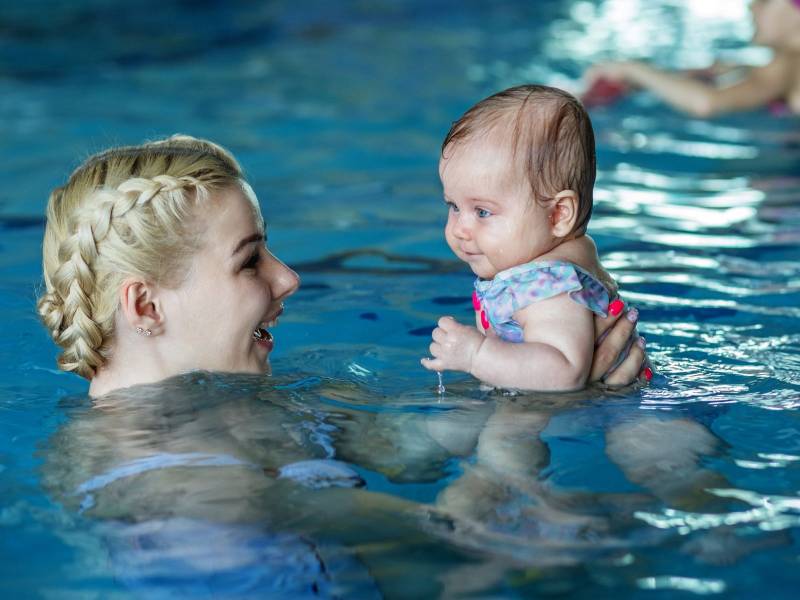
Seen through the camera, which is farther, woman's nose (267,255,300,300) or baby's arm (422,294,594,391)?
woman's nose (267,255,300,300)

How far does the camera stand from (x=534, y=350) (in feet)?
9.62

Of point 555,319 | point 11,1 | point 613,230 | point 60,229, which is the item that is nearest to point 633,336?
point 555,319

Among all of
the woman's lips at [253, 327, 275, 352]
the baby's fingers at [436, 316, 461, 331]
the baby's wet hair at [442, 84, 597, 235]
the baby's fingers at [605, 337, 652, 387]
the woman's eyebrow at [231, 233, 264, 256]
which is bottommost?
the baby's fingers at [605, 337, 652, 387]

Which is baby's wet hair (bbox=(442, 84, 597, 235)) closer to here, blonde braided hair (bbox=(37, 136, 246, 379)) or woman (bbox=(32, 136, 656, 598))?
woman (bbox=(32, 136, 656, 598))

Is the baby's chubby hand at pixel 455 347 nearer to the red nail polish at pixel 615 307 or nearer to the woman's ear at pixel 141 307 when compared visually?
the red nail polish at pixel 615 307

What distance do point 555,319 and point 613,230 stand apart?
2515mm

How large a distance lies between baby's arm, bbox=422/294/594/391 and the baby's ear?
0.19 meters

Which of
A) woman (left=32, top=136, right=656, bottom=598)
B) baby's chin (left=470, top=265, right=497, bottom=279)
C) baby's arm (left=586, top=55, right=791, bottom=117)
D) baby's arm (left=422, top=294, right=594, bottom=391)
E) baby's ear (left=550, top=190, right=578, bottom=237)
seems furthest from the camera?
baby's arm (left=586, top=55, right=791, bottom=117)

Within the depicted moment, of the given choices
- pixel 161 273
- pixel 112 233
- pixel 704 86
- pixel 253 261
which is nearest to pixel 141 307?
pixel 161 273

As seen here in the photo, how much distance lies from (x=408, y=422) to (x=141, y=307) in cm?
76

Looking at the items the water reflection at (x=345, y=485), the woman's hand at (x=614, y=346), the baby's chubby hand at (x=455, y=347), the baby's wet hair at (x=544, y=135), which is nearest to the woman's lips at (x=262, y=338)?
the water reflection at (x=345, y=485)

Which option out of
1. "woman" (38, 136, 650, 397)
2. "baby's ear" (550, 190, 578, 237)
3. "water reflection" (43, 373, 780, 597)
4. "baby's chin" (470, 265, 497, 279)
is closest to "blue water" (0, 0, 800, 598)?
"water reflection" (43, 373, 780, 597)

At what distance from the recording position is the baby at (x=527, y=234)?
116 inches

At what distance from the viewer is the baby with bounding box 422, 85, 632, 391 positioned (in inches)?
116
